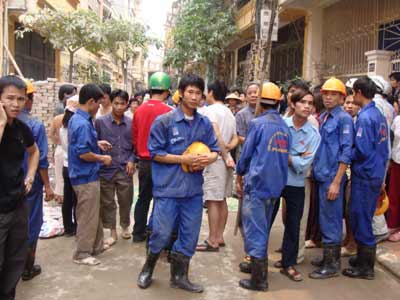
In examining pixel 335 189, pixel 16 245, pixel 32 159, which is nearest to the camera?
pixel 16 245

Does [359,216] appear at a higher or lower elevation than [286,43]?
lower

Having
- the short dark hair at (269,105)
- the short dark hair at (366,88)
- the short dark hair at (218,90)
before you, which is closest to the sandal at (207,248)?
the short dark hair at (218,90)

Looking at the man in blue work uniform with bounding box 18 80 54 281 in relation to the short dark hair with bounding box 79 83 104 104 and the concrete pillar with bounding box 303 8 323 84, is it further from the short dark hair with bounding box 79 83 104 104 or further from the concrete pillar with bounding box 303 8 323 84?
the concrete pillar with bounding box 303 8 323 84

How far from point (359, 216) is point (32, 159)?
118 inches

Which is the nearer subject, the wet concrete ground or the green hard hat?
the wet concrete ground

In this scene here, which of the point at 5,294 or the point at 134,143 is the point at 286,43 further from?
the point at 5,294

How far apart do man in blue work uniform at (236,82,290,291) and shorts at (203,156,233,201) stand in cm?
95

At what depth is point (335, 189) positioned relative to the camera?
402 cm

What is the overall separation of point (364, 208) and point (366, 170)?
0.36 meters

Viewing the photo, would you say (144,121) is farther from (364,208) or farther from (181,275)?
(364,208)

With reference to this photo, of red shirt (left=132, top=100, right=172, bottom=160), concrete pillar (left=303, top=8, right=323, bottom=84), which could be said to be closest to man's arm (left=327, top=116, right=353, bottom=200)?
red shirt (left=132, top=100, right=172, bottom=160)

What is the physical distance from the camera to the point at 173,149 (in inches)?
147

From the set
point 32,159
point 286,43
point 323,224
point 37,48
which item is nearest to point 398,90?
point 323,224

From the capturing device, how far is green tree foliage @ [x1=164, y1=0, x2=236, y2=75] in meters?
13.8
